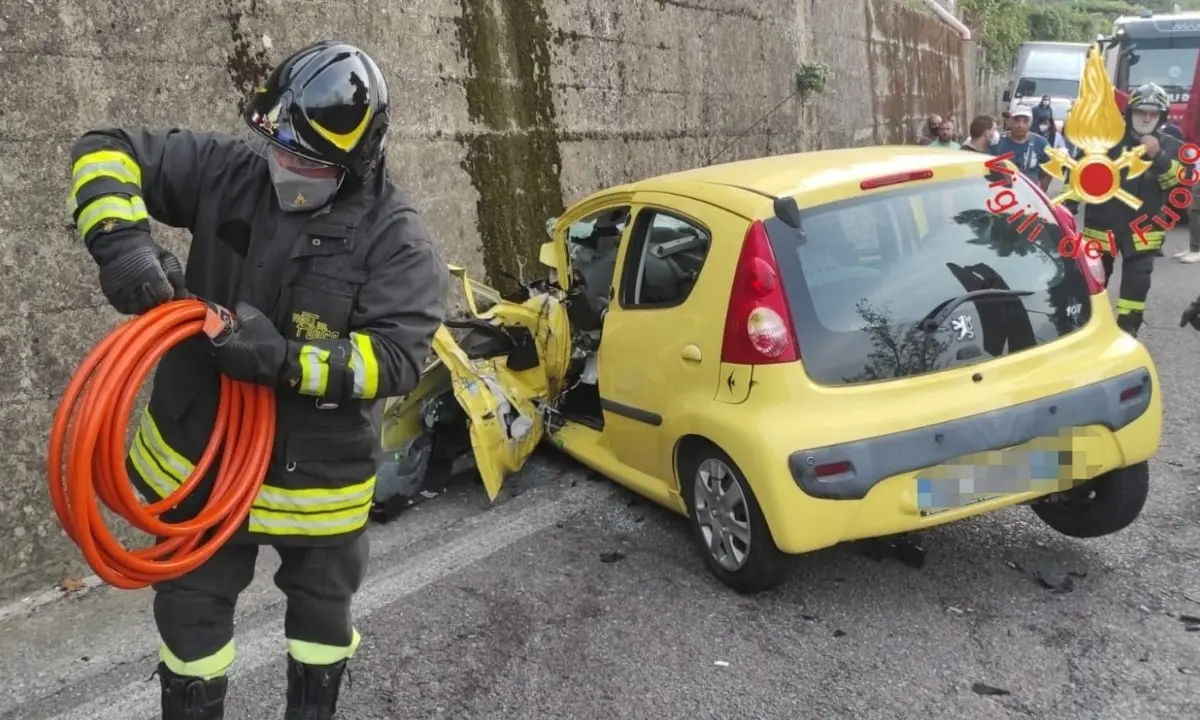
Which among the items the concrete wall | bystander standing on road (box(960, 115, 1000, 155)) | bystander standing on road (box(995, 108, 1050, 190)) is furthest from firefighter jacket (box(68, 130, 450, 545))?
bystander standing on road (box(960, 115, 1000, 155))

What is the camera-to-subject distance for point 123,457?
7.26ft

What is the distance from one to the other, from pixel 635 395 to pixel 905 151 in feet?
4.88

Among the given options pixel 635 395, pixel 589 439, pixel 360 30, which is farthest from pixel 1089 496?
pixel 360 30

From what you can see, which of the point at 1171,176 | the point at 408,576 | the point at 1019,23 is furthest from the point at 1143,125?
the point at 1019,23

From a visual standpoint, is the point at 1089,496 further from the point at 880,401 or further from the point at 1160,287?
the point at 1160,287

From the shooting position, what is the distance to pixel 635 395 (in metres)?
4.16

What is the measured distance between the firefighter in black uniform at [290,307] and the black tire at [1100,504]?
8.74 feet

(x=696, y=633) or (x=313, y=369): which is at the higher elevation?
(x=313, y=369)

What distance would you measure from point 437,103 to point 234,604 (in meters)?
4.39

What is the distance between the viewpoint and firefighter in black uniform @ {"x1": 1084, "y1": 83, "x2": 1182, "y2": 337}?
6.41 meters

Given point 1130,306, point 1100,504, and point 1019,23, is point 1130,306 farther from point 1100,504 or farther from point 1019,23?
point 1019,23

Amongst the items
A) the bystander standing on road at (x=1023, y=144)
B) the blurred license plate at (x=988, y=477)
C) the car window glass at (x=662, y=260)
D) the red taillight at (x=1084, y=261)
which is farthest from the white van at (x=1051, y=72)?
the blurred license plate at (x=988, y=477)

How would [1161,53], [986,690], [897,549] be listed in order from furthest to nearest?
[1161,53] < [897,549] < [986,690]

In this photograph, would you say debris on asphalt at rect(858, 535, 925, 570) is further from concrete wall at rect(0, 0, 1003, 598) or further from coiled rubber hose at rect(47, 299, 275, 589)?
concrete wall at rect(0, 0, 1003, 598)
